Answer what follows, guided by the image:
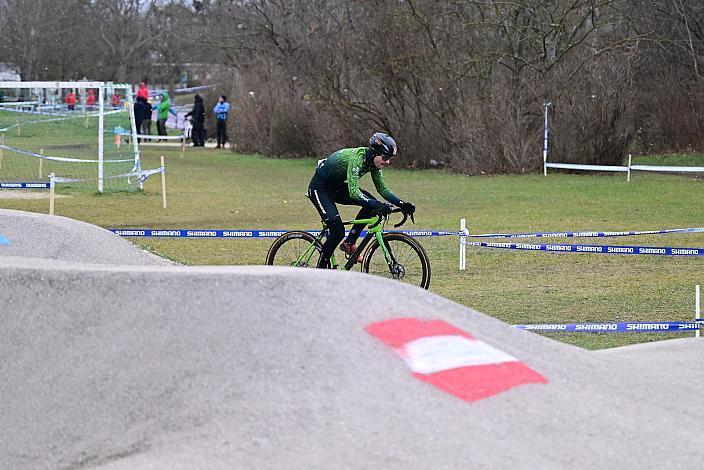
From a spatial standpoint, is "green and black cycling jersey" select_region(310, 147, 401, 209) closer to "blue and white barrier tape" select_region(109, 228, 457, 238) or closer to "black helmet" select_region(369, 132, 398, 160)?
"black helmet" select_region(369, 132, 398, 160)

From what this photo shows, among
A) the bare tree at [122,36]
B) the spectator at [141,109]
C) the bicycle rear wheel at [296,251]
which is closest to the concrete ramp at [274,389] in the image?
the bicycle rear wheel at [296,251]

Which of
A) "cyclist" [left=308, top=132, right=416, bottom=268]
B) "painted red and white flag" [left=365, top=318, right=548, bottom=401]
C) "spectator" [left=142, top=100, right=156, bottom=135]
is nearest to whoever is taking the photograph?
"painted red and white flag" [left=365, top=318, right=548, bottom=401]

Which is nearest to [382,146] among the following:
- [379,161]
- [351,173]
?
[379,161]

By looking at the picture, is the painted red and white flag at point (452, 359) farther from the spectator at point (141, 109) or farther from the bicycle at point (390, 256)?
the spectator at point (141, 109)

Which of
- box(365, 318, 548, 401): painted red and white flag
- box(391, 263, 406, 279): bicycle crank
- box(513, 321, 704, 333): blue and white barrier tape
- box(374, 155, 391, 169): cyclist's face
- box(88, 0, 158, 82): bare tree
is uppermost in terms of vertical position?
box(88, 0, 158, 82): bare tree

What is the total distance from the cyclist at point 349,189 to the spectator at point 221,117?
113ft

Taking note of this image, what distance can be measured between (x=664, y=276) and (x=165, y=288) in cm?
848

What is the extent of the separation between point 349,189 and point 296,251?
1269 millimetres

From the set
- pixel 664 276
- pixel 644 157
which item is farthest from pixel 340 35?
pixel 664 276

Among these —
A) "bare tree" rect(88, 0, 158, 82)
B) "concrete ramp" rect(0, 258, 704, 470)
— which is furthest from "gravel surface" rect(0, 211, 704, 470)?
"bare tree" rect(88, 0, 158, 82)

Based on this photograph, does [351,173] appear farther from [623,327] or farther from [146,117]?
[146,117]

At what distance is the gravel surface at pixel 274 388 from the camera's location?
6.36 m

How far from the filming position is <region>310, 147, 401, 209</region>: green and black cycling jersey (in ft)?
42.2

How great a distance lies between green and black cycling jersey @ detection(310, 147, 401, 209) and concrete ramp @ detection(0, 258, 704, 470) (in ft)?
14.9
